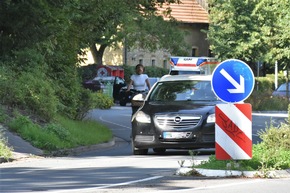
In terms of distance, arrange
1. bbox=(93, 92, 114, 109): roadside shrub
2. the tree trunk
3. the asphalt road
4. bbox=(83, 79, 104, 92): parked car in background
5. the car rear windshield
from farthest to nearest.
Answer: the tree trunk
bbox=(83, 79, 104, 92): parked car in background
bbox=(93, 92, 114, 109): roadside shrub
the car rear windshield
the asphalt road

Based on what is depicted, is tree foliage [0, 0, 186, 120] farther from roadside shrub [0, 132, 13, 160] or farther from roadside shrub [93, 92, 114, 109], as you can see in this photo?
roadside shrub [93, 92, 114, 109]

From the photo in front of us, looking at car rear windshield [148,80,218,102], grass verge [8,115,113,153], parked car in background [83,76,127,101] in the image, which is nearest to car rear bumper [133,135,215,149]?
car rear windshield [148,80,218,102]

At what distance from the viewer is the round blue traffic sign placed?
1591 cm

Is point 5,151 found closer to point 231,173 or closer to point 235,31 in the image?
point 231,173

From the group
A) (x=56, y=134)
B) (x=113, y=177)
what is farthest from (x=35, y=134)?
(x=113, y=177)

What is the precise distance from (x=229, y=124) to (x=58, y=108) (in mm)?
12891

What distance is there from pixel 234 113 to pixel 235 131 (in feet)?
0.90

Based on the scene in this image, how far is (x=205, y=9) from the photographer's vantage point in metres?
85.9

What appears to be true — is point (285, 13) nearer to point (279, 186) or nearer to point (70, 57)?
point (70, 57)

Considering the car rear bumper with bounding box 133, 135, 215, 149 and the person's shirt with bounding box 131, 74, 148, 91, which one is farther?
the person's shirt with bounding box 131, 74, 148, 91

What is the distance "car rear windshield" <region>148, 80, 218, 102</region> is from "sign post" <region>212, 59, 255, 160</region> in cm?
613

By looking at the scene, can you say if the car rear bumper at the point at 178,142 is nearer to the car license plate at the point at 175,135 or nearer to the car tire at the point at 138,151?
the car license plate at the point at 175,135

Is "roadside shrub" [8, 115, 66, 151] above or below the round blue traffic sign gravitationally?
below

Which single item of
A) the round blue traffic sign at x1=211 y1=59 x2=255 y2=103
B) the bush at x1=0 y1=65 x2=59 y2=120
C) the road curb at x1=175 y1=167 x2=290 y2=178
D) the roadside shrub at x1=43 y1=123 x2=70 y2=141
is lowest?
the roadside shrub at x1=43 y1=123 x2=70 y2=141
